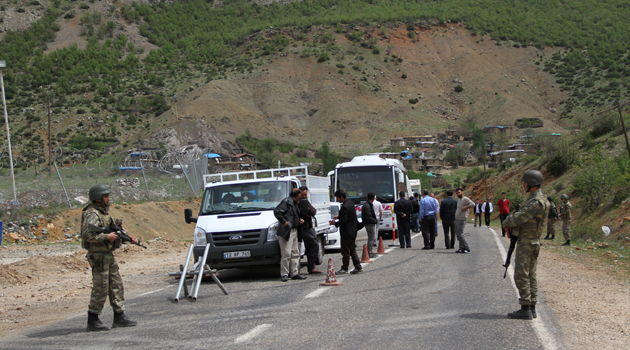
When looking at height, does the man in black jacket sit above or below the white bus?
below

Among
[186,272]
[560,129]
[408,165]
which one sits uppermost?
[560,129]

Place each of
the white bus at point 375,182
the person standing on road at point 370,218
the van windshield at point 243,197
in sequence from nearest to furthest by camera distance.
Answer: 1. the van windshield at point 243,197
2. the person standing on road at point 370,218
3. the white bus at point 375,182

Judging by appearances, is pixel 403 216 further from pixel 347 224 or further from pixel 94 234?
pixel 94 234

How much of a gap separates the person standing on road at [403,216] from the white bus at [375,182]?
3.80 meters

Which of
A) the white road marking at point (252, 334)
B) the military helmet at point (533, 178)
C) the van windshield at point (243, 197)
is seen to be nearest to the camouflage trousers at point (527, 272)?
the military helmet at point (533, 178)

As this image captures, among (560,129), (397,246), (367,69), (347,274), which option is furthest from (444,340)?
(367,69)

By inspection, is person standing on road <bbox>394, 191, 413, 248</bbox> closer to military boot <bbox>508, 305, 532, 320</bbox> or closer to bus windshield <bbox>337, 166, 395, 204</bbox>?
bus windshield <bbox>337, 166, 395, 204</bbox>

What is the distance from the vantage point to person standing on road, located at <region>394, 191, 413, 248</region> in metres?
18.5

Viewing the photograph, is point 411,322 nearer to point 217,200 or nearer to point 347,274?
point 347,274

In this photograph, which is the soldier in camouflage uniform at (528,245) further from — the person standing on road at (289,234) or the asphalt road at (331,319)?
the person standing on road at (289,234)

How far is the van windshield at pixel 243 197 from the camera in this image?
12359 mm

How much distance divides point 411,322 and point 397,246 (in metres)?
12.5

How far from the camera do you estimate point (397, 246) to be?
19656 mm

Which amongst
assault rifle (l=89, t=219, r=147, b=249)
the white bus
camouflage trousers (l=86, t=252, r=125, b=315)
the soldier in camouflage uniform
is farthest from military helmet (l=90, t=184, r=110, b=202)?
the white bus
